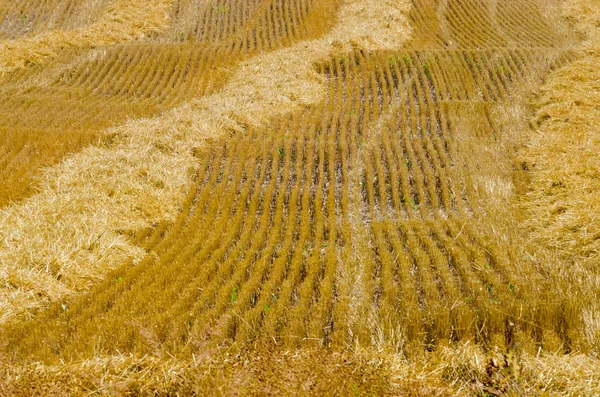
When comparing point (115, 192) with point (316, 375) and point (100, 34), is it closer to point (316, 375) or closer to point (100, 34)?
point (316, 375)

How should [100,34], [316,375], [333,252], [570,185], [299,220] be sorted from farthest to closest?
1. [100,34]
2. [570,185]
3. [299,220]
4. [333,252]
5. [316,375]

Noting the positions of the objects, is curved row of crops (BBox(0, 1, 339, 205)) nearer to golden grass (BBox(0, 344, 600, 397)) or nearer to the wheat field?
the wheat field

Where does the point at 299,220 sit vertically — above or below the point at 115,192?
below

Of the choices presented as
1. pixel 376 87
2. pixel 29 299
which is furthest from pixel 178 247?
pixel 376 87

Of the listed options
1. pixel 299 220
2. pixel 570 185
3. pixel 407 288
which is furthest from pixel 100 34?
pixel 570 185

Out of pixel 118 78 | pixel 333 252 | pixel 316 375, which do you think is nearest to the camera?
pixel 316 375

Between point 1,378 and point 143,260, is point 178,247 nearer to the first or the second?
point 143,260

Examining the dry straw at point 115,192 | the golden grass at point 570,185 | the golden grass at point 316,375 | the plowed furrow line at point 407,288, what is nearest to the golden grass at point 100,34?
the dry straw at point 115,192
